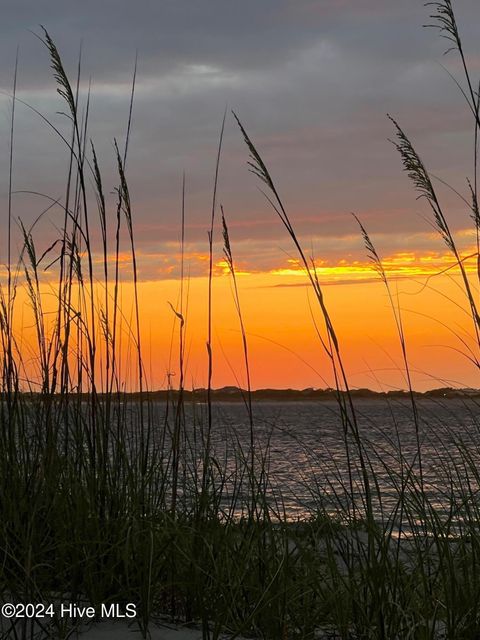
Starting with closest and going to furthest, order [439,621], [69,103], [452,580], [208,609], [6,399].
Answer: [452,580]
[208,609]
[439,621]
[69,103]
[6,399]

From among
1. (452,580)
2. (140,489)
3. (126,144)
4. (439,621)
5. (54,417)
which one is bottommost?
(439,621)

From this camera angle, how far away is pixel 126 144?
294cm

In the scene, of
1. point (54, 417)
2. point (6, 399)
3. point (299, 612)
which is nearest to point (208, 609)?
point (299, 612)

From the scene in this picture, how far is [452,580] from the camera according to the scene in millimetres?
2168

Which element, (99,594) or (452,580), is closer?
(452,580)

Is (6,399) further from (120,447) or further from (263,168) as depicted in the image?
(263,168)

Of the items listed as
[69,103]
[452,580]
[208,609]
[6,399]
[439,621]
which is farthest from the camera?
[6,399]

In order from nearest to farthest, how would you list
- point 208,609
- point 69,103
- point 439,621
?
point 208,609, point 439,621, point 69,103

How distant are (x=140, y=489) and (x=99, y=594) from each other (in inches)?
15.8

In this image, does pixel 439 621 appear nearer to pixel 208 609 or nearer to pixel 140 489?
pixel 208 609

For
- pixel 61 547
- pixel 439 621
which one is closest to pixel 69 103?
pixel 61 547

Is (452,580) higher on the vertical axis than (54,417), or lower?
lower

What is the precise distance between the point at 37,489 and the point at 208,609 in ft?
2.24

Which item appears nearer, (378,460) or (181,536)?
(181,536)
